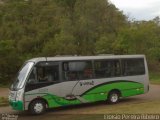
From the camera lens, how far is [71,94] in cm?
1955

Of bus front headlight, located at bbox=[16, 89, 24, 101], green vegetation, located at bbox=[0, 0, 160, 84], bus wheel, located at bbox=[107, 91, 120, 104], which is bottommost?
bus wheel, located at bbox=[107, 91, 120, 104]

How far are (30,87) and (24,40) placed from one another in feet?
73.8

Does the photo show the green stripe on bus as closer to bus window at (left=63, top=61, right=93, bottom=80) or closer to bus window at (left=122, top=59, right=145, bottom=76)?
bus window at (left=122, top=59, right=145, bottom=76)

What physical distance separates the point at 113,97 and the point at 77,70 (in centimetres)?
285

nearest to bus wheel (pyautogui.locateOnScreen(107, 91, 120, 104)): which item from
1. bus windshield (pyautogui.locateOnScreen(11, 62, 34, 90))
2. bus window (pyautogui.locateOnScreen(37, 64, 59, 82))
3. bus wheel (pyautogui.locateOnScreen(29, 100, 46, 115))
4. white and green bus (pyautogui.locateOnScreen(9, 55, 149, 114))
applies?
white and green bus (pyautogui.locateOnScreen(9, 55, 149, 114))

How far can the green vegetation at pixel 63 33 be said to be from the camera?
1563 inches

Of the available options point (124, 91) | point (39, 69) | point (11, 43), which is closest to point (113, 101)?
point (124, 91)

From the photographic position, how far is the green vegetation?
39.7 meters

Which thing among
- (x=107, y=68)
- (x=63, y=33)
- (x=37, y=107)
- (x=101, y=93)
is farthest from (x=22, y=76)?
(x=63, y=33)

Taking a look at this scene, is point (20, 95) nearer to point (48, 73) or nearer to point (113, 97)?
point (48, 73)

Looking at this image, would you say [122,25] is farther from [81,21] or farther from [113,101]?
[113,101]

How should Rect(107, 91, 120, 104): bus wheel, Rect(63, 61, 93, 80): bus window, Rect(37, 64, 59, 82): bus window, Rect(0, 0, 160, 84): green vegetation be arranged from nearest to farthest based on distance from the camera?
Rect(37, 64, 59, 82): bus window < Rect(63, 61, 93, 80): bus window < Rect(107, 91, 120, 104): bus wheel < Rect(0, 0, 160, 84): green vegetation

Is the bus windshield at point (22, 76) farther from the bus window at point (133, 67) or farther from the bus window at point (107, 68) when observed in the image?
the bus window at point (133, 67)

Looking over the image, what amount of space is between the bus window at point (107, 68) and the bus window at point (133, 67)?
1.57 ft
